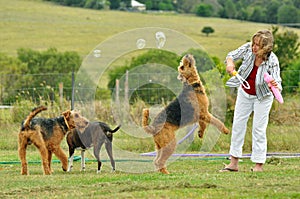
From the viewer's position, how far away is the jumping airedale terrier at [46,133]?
39.6ft

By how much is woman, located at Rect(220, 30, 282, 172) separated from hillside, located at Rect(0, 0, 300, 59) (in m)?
53.3

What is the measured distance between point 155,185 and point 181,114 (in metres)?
2.20

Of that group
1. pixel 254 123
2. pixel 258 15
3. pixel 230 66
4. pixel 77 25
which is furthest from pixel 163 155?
pixel 77 25

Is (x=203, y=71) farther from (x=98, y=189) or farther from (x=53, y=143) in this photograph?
(x=98, y=189)

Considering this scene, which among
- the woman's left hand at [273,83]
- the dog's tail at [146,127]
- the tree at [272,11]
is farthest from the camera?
the tree at [272,11]

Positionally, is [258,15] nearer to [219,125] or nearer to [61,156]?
[61,156]

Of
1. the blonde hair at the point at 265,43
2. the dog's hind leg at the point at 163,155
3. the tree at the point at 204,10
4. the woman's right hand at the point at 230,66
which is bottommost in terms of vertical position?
the dog's hind leg at the point at 163,155

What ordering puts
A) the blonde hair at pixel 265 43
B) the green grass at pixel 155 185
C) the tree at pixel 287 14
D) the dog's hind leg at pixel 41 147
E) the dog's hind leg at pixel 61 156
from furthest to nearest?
the tree at pixel 287 14 → the dog's hind leg at pixel 61 156 → the dog's hind leg at pixel 41 147 → the blonde hair at pixel 265 43 → the green grass at pixel 155 185

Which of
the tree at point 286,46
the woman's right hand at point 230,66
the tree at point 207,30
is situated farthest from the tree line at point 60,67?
the tree at point 207,30

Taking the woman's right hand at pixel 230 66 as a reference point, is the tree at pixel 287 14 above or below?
above

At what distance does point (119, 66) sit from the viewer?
4128 cm

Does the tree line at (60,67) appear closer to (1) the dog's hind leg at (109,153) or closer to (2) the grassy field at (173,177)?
(2) the grassy field at (173,177)

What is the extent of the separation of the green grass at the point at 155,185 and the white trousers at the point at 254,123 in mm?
523

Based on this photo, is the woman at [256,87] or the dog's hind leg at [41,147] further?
the dog's hind leg at [41,147]
